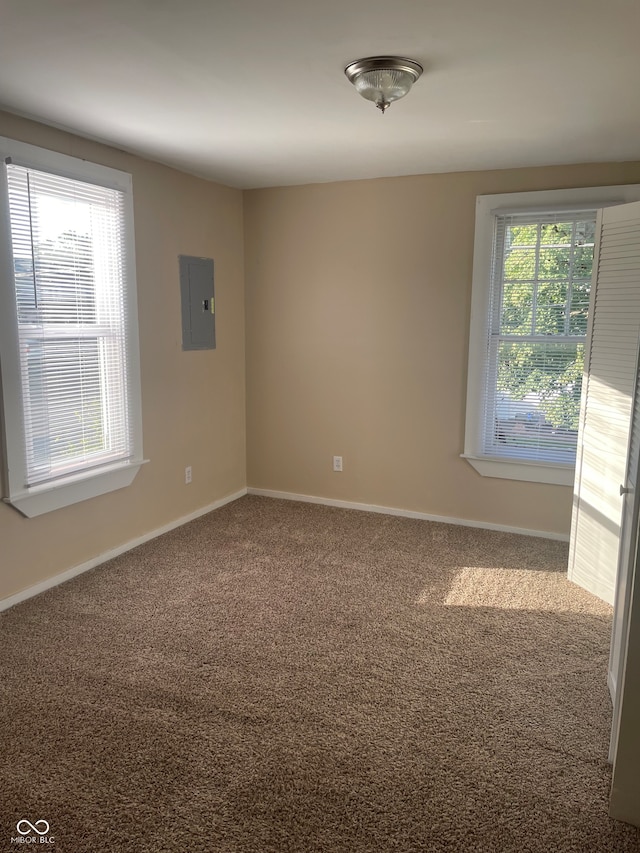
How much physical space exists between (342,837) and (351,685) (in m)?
0.71

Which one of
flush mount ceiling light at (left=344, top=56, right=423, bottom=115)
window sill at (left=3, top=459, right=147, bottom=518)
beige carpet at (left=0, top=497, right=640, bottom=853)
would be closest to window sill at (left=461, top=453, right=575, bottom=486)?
beige carpet at (left=0, top=497, right=640, bottom=853)

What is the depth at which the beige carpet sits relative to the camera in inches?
70.9

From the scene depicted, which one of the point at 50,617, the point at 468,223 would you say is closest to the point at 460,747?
the point at 50,617

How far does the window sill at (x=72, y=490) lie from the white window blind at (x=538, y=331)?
7.47 ft

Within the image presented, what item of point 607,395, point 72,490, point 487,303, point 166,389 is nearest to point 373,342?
point 487,303

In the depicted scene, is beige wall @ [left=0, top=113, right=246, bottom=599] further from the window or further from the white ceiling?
the white ceiling

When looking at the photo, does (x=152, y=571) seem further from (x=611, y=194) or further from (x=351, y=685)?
(x=611, y=194)

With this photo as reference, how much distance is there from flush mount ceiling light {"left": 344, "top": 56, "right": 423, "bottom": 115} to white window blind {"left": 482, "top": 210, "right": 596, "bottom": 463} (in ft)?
5.67

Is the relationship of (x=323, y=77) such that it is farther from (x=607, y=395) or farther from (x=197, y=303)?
(x=197, y=303)

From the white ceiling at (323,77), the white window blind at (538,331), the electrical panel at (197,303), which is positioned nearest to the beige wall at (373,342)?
the white window blind at (538,331)

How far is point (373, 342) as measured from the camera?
4.34 m

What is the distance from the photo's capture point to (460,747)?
211 centimetres

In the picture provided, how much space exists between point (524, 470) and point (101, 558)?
262 centimetres

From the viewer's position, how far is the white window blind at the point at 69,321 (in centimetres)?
296
